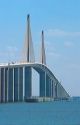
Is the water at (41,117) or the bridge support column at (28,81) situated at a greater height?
the bridge support column at (28,81)

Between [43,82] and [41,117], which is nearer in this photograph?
[41,117]

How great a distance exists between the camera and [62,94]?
192 m

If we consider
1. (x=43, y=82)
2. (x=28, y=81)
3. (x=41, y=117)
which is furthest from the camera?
(x=43, y=82)

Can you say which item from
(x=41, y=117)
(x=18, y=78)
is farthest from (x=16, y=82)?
(x=41, y=117)

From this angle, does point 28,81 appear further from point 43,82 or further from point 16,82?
point 43,82

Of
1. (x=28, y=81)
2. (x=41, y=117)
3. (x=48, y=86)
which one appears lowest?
(x=41, y=117)

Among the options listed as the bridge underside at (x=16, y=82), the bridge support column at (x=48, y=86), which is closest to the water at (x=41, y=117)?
the bridge underside at (x=16, y=82)

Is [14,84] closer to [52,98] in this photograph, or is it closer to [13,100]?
[13,100]

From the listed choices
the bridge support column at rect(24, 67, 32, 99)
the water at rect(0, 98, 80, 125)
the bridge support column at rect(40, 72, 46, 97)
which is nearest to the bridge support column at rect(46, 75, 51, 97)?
the bridge support column at rect(40, 72, 46, 97)

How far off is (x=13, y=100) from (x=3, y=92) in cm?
304

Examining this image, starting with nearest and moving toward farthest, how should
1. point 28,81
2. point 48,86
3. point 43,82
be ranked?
point 28,81
point 43,82
point 48,86

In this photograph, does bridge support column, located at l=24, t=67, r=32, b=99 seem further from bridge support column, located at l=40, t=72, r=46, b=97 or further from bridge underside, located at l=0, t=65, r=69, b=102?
bridge support column, located at l=40, t=72, r=46, b=97

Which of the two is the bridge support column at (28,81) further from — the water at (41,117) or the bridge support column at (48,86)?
the bridge support column at (48,86)

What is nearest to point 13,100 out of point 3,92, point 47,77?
point 3,92
